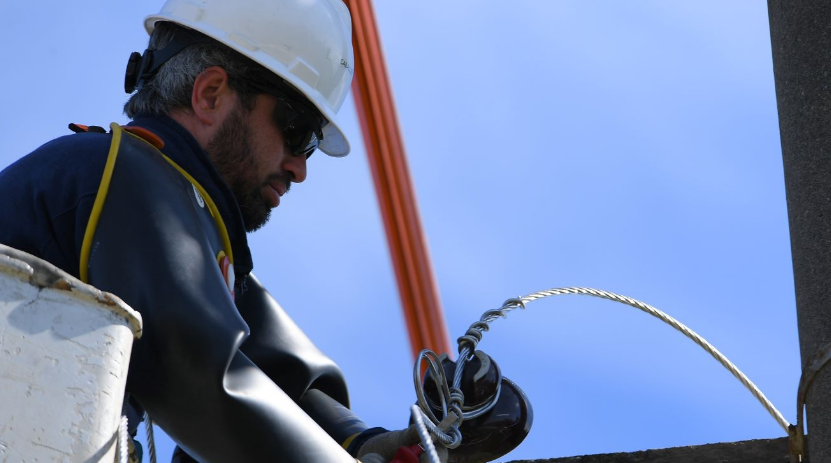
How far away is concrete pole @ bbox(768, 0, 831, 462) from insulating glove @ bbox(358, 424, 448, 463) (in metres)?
1.07

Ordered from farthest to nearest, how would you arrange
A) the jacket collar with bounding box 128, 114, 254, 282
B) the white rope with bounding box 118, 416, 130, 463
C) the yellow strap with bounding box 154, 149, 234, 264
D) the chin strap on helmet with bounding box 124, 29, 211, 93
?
the chin strap on helmet with bounding box 124, 29, 211, 93, the jacket collar with bounding box 128, 114, 254, 282, the yellow strap with bounding box 154, 149, 234, 264, the white rope with bounding box 118, 416, 130, 463

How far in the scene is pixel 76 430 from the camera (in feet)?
6.10

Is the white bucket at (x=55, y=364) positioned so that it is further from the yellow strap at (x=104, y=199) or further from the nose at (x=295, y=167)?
the nose at (x=295, y=167)

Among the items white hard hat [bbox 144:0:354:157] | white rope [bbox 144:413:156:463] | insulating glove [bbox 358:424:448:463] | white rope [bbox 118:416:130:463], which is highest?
Result: white hard hat [bbox 144:0:354:157]

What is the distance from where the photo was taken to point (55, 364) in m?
1.86

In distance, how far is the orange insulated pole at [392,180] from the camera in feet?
18.7

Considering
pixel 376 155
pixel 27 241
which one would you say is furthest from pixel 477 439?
pixel 376 155

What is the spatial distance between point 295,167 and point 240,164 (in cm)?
26

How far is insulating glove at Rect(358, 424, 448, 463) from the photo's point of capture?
3.27 meters

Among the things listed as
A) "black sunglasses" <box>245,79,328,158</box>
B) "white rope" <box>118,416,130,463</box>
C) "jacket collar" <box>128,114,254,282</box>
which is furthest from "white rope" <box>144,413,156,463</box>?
"black sunglasses" <box>245,79,328,158</box>

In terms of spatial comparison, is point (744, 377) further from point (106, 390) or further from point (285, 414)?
point (106, 390)

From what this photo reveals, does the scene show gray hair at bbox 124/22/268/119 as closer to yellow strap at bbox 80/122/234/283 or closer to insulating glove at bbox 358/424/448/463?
yellow strap at bbox 80/122/234/283

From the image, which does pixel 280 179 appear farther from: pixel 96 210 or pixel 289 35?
pixel 96 210

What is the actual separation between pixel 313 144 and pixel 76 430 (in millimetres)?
2280
